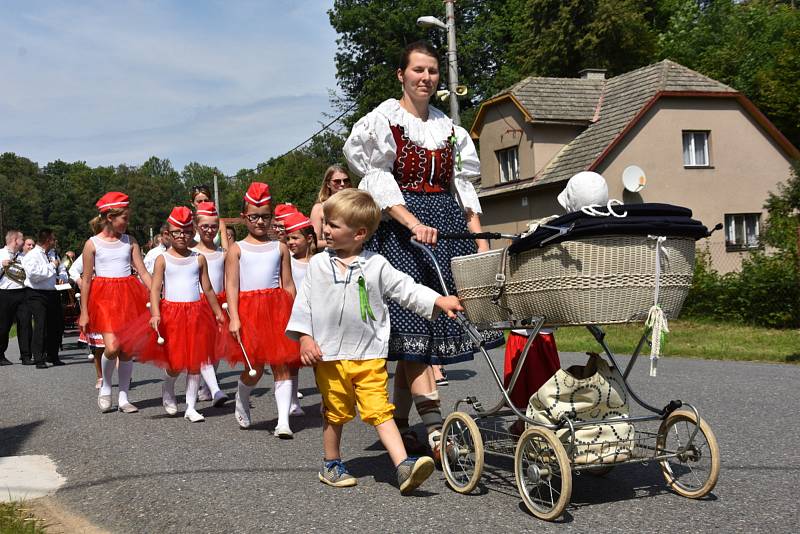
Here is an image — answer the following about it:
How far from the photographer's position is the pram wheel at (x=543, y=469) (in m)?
4.12

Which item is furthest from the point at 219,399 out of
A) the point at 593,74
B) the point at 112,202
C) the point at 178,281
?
the point at 593,74

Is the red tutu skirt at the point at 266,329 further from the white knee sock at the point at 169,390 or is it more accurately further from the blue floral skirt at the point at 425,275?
the blue floral skirt at the point at 425,275

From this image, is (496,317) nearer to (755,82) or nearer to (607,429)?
(607,429)

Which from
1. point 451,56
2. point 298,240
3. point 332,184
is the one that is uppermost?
point 451,56

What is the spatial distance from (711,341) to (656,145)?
52.5 feet

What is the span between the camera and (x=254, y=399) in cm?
934

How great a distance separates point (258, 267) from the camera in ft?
25.1

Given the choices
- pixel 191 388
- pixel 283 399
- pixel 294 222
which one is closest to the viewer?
pixel 283 399

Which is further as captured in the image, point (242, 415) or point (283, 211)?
point (283, 211)

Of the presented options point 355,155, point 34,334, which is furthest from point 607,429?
point 34,334

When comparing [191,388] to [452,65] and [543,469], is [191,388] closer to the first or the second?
[543,469]

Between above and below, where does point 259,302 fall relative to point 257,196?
below

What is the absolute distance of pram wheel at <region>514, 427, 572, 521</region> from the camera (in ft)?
13.5

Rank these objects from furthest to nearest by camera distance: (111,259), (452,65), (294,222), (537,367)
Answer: (452,65), (111,259), (294,222), (537,367)
